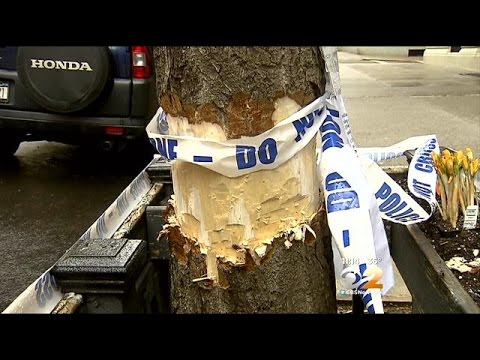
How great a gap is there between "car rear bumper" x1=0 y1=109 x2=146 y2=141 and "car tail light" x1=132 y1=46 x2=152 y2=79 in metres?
0.46

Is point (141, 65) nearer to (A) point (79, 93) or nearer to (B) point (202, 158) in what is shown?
(A) point (79, 93)

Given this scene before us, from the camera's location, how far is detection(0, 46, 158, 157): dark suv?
4.97 meters

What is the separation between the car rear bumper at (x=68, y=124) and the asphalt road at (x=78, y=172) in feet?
2.08

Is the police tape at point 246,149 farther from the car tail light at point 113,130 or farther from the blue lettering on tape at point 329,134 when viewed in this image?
the car tail light at point 113,130

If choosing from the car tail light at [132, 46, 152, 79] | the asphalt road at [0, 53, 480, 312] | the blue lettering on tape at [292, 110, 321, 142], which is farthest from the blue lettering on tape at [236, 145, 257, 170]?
the car tail light at [132, 46, 152, 79]

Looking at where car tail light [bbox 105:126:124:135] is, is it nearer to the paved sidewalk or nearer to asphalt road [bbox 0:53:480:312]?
asphalt road [bbox 0:53:480:312]

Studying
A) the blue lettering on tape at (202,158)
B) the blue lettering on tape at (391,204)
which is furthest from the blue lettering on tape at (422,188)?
the blue lettering on tape at (202,158)

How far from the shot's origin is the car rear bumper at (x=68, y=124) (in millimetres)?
5520

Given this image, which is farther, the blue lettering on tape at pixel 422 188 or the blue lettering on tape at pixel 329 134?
the blue lettering on tape at pixel 422 188

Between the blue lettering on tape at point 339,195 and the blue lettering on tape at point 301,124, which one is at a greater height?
the blue lettering on tape at point 301,124

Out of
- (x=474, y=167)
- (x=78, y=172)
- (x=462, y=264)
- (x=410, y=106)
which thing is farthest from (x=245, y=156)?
(x=410, y=106)

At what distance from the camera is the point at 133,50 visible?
5.29 metres
